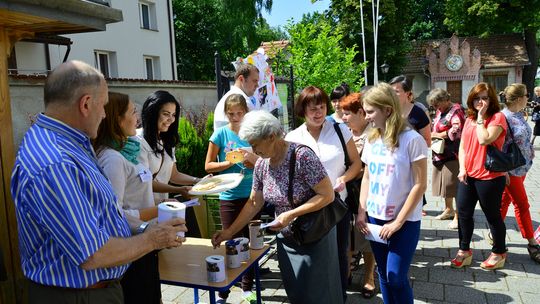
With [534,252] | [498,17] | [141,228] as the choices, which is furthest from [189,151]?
[498,17]

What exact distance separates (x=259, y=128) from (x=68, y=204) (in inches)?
46.6

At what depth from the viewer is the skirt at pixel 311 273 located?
98.7 inches

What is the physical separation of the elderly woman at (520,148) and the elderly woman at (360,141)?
1.49 metres

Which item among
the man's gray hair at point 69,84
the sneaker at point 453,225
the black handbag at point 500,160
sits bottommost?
the sneaker at point 453,225

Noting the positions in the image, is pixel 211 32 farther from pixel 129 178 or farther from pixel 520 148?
pixel 129 178

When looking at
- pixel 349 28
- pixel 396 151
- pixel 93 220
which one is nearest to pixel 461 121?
pixel 396 151

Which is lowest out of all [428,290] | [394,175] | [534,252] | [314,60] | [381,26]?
[428,290]

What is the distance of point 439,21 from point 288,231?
155ft

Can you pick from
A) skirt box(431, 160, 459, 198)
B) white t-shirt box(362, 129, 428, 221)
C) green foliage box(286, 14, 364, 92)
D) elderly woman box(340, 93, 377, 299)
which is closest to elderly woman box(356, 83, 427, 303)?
white t-shirt box(362, 129, 428, 221)

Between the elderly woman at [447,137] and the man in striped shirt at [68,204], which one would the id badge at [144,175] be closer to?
the man in striped shirt at [68,204]

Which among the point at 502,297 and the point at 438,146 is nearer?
the point at 502,297

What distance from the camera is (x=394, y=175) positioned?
2734mm

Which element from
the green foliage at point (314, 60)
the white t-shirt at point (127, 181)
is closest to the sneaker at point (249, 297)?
the white t-shirt at point (127, 181)

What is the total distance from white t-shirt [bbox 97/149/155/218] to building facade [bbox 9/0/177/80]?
10.3 meters
